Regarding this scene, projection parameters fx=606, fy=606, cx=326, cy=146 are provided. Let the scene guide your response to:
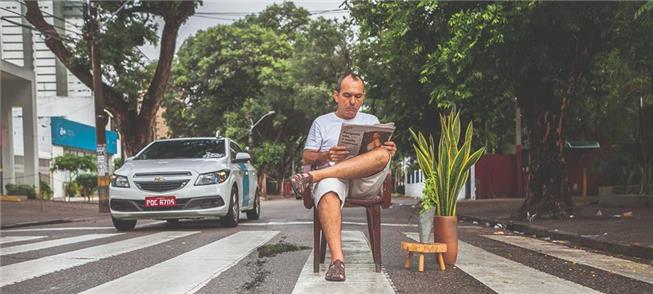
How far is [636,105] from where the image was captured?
25188mm

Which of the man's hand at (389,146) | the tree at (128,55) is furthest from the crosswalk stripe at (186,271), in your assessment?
the tree at (128,55)

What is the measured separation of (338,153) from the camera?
4305 mm

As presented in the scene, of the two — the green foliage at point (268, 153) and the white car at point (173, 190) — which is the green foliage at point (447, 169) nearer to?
the white car at point (173, 190)

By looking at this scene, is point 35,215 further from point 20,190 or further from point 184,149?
point 20,190

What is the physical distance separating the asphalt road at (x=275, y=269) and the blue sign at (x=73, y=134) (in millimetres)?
28657

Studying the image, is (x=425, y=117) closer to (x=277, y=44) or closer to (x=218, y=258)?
(x=218, y=258)

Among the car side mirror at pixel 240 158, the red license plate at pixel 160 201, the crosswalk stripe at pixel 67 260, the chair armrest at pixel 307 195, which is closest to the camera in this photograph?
the chair armrest at pixel 307 195

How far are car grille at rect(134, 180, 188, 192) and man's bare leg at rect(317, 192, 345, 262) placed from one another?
215 inches

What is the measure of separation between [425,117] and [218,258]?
14.9 metres

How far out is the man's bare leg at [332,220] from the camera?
4.17 m

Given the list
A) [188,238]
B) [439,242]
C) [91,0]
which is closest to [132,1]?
[91,0]

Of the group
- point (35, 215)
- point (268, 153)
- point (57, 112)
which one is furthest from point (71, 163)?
point (35, 215)

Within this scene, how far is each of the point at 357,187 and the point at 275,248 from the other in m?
2.21

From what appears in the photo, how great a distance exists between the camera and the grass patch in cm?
598
